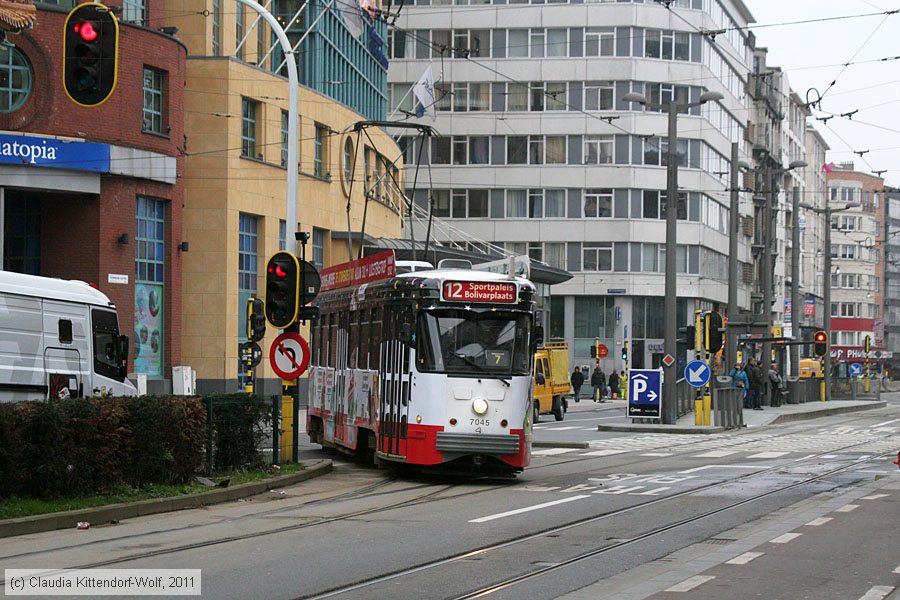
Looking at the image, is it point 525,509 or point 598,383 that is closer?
point 525,509

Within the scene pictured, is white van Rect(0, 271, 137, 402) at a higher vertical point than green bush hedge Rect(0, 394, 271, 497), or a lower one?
higher

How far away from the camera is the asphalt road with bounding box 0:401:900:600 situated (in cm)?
1080

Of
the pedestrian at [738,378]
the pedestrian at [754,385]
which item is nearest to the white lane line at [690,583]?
the pedestrian at [738,378]

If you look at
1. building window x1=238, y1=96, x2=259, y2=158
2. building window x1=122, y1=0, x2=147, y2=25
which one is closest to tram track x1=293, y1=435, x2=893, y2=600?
building window x1=122, y1=0, x2=147, y2=25

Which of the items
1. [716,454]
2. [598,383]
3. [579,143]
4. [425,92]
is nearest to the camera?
[716,454]

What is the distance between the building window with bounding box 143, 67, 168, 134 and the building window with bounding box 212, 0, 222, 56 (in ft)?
15.5

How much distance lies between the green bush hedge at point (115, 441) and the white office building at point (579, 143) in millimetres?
54606

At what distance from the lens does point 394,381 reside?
20.4 meters

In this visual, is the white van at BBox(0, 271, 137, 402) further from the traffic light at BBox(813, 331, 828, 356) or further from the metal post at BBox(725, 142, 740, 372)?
the traffic light at BBox(813, 331, 828, 356)

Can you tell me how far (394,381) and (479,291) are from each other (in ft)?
6.05

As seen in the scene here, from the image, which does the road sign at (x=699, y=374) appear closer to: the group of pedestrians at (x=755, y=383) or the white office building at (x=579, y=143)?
the group of pedestrians at (x=755, y=383)

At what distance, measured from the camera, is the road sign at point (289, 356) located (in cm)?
2089

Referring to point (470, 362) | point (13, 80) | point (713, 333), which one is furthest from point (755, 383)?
point (470, 362)

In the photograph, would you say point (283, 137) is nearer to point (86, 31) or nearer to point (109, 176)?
point (109, 176)
